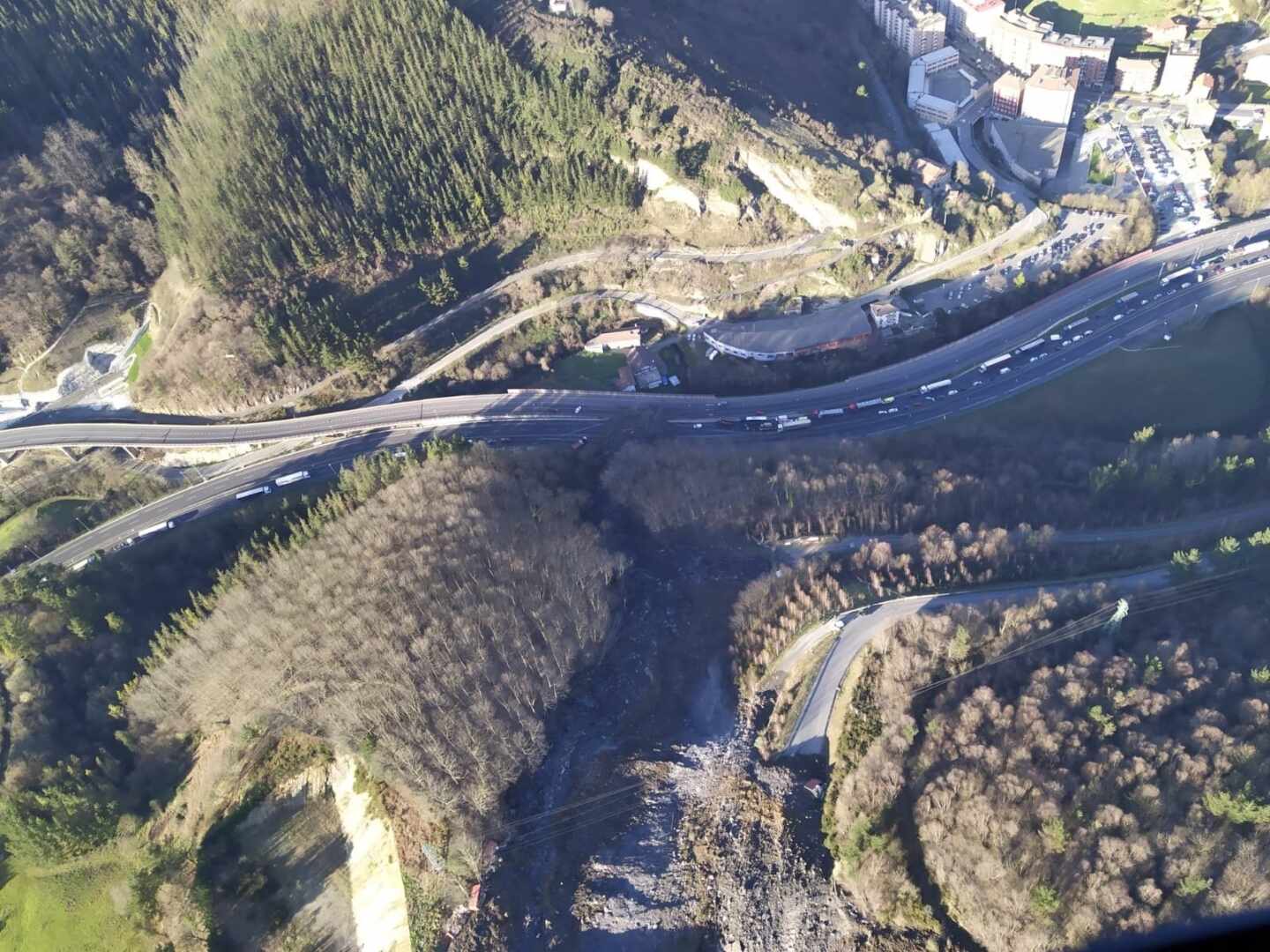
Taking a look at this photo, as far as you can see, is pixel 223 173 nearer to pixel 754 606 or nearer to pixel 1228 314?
pixel 754 606

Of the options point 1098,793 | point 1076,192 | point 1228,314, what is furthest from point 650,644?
point 1076,192

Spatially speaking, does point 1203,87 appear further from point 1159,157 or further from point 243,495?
point 243,495

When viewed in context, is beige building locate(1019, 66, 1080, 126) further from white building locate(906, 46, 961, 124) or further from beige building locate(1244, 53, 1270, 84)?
beige building locate(1244, 53, 1270, 84)

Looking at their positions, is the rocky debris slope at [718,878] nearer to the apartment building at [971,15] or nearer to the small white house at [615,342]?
the small white house at [615,342]

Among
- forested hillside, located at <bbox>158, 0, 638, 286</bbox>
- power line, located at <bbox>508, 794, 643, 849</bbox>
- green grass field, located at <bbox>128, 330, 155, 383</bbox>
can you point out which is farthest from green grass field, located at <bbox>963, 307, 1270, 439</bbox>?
green grass field, located at <bbox>128, 330, 155, 383</bbox>

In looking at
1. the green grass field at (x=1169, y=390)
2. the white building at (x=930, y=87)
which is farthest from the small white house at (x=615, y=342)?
the white building at (x=930, y=87)

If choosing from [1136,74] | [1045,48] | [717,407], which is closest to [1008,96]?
[1045,48]
